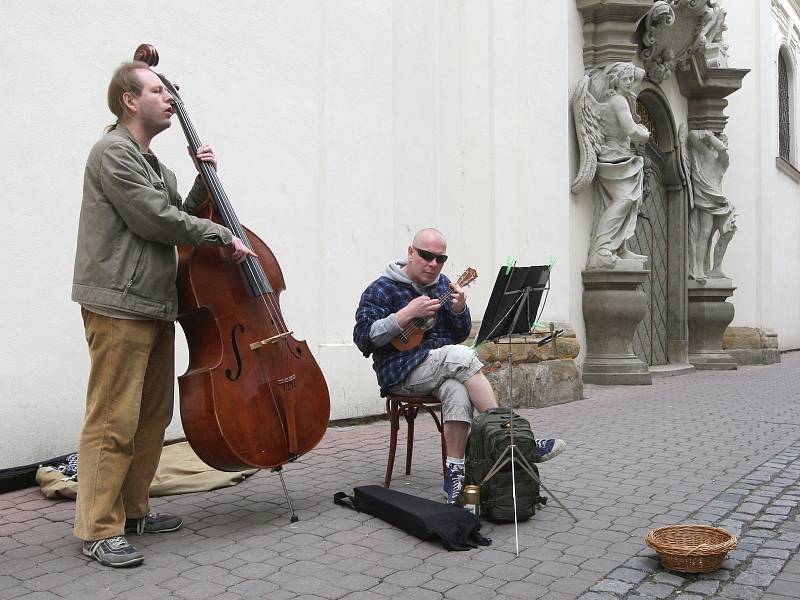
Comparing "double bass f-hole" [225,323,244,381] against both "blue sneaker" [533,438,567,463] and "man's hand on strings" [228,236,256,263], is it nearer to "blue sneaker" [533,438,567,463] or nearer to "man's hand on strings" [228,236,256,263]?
"man's hand on strings" [228,236,256,263]

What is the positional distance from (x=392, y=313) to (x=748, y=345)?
11.6 meters

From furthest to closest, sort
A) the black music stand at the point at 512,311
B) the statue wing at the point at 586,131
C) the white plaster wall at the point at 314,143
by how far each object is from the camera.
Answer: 1. the statue wing at the point at 586,131
2. the white plaster wall at the point at 314,143
3. the black music stand at the point at 512,311

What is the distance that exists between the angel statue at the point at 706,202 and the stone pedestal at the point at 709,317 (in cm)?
18

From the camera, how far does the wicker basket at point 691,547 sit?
121 inches

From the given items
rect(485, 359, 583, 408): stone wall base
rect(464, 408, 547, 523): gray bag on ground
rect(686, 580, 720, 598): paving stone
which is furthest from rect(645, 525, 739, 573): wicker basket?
rect(485, 359, 583, 408): stone wall base

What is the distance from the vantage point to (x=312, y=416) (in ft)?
12.4

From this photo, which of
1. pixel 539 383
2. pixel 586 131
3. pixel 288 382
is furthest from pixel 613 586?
pixel 586 131

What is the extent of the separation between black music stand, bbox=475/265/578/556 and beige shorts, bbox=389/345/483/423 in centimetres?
32

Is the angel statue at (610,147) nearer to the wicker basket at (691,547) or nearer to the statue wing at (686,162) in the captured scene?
the statue wing at (686,162)

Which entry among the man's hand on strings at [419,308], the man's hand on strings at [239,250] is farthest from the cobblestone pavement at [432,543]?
the man's hand on strings at [239,250]

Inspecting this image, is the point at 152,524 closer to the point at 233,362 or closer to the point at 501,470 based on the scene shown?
the point at 233,362

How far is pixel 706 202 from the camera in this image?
1271cm

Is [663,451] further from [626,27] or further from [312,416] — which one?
[626,27]

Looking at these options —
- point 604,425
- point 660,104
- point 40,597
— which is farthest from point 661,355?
point 40,597
